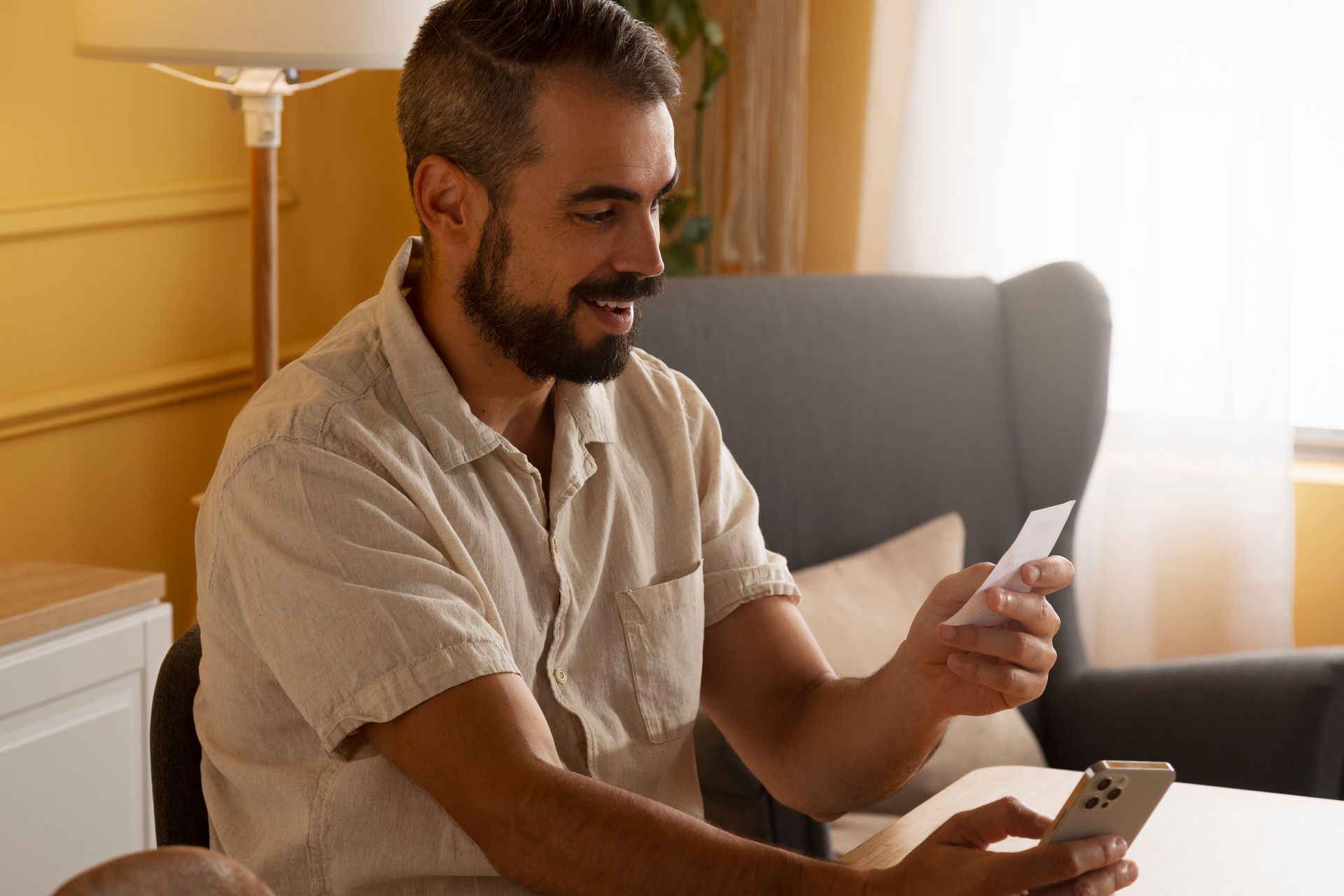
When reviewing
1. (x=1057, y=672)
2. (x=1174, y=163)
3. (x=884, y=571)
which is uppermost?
(x=1174, y=163)

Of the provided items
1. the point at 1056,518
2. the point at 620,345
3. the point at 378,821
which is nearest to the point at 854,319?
the point at 620,345

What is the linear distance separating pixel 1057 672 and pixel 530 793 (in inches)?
53.0

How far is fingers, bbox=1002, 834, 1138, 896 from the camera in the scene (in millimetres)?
1006

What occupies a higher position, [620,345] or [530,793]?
[620,345]

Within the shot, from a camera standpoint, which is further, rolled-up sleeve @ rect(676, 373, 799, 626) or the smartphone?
rolled-up sleeve @ rect(676, 373, 799, 626)

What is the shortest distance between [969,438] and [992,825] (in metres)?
1.30

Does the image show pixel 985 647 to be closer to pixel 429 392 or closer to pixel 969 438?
pixel 429 392

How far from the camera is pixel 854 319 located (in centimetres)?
227

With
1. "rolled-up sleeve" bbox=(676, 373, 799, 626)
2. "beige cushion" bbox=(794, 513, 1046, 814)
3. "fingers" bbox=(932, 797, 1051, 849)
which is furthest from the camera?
"beige cushion" bbox=(794, 513, 1046, 814)

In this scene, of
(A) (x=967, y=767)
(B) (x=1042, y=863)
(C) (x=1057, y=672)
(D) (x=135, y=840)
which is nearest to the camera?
(B) (x=1042, y=863)

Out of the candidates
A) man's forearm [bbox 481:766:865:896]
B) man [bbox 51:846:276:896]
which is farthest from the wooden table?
man [bbox 51:846:276:896]

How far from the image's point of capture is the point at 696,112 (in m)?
2.94

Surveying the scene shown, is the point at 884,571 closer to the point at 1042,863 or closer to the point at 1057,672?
the point at 1057,672

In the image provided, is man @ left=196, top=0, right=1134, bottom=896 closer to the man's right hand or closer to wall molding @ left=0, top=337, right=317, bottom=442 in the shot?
the man's right hand
